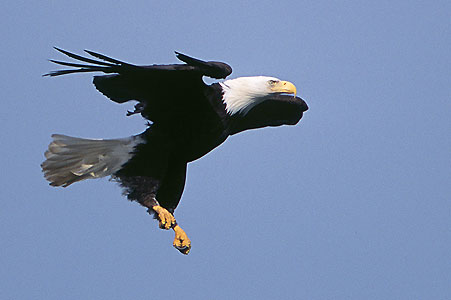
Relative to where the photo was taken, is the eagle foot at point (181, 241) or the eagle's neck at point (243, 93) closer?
the eagle foot at point (181, 241)

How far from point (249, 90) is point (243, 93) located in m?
0.05

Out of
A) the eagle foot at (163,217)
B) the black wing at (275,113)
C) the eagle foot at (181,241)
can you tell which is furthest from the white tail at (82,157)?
the black wing at (275,113)

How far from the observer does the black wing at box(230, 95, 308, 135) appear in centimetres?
665

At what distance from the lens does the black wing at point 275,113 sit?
6648mm

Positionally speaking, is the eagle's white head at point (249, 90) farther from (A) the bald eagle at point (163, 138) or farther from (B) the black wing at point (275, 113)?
(B) the black wing at point (275, 113)

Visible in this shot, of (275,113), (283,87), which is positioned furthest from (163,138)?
(275,113)

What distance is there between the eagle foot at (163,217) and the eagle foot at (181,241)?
0.27 feet

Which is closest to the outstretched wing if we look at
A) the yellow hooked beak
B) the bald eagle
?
the bald eagle

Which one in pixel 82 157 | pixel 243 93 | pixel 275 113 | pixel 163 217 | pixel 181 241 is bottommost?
pixel 181 241

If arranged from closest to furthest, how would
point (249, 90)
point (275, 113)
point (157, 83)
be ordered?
point (157, 83)
point (249, 90)
point (275, 113)

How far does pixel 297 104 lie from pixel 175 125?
50.2 inches

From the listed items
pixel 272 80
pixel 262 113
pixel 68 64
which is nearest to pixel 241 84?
pixel 272 80

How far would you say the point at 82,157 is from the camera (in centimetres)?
609

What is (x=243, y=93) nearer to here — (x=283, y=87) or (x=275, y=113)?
(x=283, y=87)
